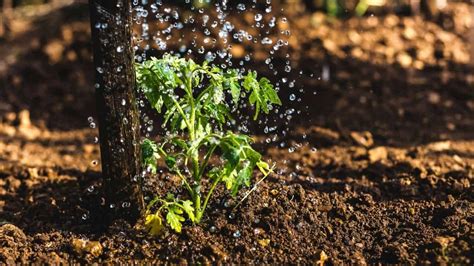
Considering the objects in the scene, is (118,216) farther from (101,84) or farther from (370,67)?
(370,67)

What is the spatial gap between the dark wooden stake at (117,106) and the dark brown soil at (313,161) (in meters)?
0.15

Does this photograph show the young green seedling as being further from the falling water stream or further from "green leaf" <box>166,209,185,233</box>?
the falling water stream

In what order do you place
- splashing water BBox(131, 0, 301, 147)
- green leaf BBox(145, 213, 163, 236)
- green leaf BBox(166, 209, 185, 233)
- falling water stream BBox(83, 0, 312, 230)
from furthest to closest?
splashing water BBox(131, 0, 301, 147)
falling water stream BBox(83, 0, 312, 230)
green leaf BBox(145, 213, 163, 236)
green leaf BBox(166, 209, 185, 233)

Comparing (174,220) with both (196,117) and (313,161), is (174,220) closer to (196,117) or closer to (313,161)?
(196,117)

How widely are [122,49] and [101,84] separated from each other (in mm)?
184

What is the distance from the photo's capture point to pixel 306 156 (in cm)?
463

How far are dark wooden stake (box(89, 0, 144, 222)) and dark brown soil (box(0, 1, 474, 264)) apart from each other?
0.15m

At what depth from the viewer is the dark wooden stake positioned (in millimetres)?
3102

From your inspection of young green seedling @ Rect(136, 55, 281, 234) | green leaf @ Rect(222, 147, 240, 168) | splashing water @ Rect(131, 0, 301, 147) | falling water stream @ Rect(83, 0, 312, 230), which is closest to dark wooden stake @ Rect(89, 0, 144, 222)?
young green seedling @ Rect(136, 55, 281, 234)

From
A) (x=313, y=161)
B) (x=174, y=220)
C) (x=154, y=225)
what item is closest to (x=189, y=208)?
(x=174, y=220)

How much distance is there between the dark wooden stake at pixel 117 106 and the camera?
310 cm

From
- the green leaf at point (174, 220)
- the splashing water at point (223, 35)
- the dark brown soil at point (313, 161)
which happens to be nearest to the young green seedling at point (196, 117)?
the green leaf at point (174, 220)

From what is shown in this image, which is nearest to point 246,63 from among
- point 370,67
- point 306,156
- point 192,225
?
point 370,67

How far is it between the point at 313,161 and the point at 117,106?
68.1 inches
